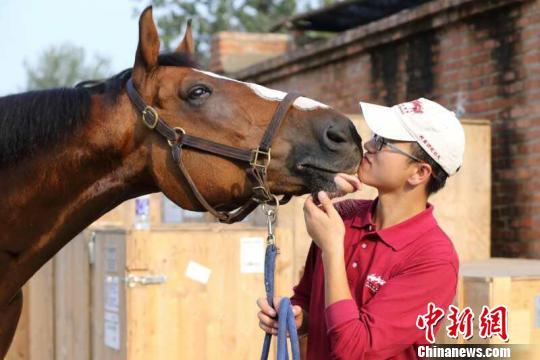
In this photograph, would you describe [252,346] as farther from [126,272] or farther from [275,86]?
[275,86]

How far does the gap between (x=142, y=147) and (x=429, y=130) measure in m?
1.04

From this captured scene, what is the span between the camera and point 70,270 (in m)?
5.96

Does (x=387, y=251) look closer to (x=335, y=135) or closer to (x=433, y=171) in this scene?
(x=433, y=171)

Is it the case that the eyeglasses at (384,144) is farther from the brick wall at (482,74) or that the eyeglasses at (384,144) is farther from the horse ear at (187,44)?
the brick wall at (482,74)

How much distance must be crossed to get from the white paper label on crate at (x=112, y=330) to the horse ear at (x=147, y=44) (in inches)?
105

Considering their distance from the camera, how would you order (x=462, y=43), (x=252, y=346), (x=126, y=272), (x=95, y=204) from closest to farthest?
(x=95, y=204)
(x=126, y=272)
(x=252, y=346)
(x=462, y=43)

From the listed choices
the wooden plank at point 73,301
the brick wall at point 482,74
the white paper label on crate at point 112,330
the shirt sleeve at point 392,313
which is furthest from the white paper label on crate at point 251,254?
the shirt sleeve at point 392,313

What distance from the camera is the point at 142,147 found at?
9.57ft

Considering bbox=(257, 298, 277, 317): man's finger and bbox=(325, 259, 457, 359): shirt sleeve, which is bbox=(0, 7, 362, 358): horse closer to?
bbox=(257, 298, 277, 317): man's finger

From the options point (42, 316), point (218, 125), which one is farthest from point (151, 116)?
point (42, 316)

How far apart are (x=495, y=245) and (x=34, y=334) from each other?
390 cm

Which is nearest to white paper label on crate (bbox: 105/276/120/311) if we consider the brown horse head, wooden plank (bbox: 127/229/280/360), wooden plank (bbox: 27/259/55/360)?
wooden plank (bbox: 127/229/280/360)

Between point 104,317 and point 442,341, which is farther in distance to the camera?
point 104,317

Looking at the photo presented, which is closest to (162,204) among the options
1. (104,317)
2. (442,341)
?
(104,317)
